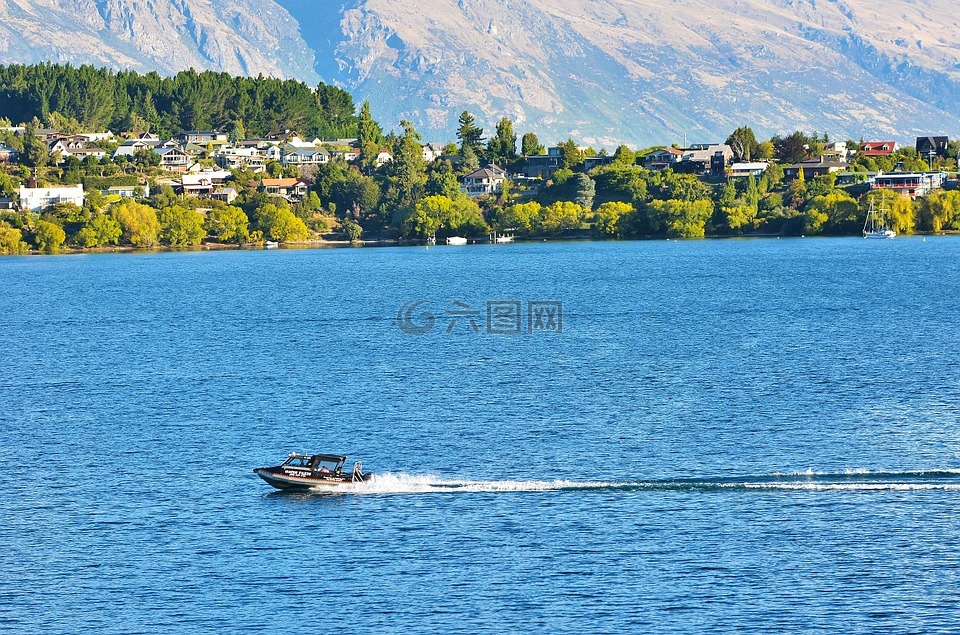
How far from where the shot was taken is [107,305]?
138 metres

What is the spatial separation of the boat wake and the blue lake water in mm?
154

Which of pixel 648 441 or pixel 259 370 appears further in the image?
pixel 259 370

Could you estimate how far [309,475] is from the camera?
5516 centimetres

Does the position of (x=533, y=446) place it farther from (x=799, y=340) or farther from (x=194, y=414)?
(x=799, y=340)

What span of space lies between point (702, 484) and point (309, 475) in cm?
1566

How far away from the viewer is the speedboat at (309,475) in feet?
181

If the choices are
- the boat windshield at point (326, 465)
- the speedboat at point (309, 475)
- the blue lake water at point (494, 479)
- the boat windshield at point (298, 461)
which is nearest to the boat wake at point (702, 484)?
the blue lake water at point (494, 479)

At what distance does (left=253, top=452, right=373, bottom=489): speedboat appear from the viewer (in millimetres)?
55062

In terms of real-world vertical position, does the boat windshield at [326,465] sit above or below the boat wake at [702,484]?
above

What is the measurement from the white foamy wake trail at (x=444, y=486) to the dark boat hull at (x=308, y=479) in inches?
7.6

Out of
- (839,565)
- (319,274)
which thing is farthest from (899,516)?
(319,274)

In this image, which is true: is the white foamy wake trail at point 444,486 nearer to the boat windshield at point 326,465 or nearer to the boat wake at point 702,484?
the boat wake at point 702,484

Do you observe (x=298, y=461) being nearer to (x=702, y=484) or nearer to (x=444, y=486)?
(x=444, y=486)

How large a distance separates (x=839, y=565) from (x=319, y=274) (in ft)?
451
